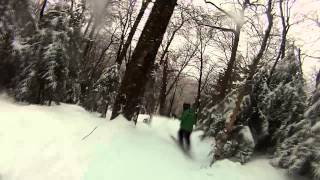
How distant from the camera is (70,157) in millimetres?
7957

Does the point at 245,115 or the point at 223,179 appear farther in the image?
the point at 245,115

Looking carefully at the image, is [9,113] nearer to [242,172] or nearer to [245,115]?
[242,172]

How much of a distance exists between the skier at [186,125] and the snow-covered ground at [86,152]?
225 centimetres

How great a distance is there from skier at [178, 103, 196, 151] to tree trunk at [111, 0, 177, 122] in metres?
2.45

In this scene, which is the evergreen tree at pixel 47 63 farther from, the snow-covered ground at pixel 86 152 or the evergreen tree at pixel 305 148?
the evergreen tree at pixel 305 148

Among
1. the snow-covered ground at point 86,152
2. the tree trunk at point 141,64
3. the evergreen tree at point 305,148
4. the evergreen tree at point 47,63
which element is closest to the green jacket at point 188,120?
the snow-covered ground at point 86,152

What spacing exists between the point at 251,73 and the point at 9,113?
7.31 meters

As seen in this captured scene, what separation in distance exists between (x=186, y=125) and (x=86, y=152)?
544cm

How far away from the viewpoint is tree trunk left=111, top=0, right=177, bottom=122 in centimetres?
1057

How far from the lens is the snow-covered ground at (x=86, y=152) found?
761 centimetres

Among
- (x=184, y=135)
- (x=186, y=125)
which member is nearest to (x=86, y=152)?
(x=184, y=135)

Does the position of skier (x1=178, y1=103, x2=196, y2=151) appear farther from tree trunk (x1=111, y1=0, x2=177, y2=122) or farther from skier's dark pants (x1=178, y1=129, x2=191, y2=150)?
tree trunk (x1=111, y1=0, x2=177, y2=122)

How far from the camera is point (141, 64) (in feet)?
35.3

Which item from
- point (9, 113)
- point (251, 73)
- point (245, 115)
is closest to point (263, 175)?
point (245, 115)
